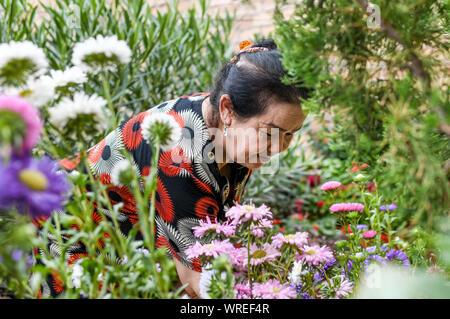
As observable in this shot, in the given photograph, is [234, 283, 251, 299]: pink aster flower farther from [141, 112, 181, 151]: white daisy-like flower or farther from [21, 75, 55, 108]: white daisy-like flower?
[21, 75, 55, 108]: white daisy-like flower

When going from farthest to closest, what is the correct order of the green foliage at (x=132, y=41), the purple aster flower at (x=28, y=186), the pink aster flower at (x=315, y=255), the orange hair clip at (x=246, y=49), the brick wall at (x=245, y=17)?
the brick wall at (x=245, y=17), the green foliage at (x=132, y=41), the orange hair clip at (x=246, y=49), the pink aster flower at (x=315, y=255), the purple aster flower at (x=28, y=186)

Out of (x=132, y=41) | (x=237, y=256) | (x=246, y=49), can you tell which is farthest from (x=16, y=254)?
(x=132, y=41)

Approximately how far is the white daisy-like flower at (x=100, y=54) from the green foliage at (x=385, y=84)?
0.86 ft

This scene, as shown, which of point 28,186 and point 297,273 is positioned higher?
point 28,186

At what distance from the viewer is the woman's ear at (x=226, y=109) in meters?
1.20

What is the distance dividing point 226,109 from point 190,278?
473mm

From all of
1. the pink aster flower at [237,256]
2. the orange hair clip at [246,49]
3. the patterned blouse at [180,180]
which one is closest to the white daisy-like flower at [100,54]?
the pink aster flower at [237,256]

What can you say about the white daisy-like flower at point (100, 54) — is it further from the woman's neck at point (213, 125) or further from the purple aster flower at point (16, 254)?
the woman's neck at point (213, 125)

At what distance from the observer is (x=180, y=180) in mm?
1148

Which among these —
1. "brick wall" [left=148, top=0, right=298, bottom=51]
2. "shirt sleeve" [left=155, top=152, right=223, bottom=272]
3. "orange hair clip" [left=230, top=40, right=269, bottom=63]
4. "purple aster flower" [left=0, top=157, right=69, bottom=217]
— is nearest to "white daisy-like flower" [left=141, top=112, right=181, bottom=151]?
"purple aster flower" [left=0, top=157, right=69, bottom=217]

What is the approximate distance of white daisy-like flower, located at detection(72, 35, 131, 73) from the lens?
0.58 meters

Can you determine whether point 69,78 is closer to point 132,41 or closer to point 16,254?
point 16,254

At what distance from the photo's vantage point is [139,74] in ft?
6.86
